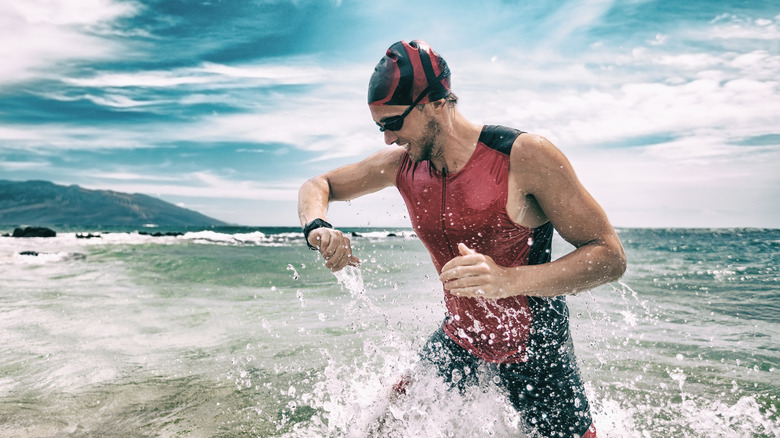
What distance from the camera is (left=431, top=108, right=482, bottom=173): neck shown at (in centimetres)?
234

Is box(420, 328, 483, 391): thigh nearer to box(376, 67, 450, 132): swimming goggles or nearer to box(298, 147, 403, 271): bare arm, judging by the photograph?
box(298, 147, 403, 271): bare arm

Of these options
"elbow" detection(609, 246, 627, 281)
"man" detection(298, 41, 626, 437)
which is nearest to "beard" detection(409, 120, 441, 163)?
"man" detection(298, 41, 626, 437)

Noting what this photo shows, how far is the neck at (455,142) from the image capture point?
7.66 feet

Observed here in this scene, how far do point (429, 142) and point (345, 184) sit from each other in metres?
0.94

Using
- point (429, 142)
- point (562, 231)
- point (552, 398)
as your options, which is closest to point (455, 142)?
point (429, 142)

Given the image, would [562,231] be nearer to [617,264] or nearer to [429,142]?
[617,264]

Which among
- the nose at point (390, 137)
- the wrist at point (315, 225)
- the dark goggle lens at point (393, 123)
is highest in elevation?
the dark goggle lens at point (393, 123)

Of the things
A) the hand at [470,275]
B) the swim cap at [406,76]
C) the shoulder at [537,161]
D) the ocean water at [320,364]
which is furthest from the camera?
the ocean water at [320,364]

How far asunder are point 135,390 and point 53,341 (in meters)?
2.41

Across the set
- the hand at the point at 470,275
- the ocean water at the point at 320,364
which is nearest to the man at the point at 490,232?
the hand at the point at 470,275

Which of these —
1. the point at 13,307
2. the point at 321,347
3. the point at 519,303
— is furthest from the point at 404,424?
the point at 13,307

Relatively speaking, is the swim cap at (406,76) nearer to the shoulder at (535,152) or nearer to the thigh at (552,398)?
the shoulder at (535,152)

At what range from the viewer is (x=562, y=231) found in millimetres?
2203

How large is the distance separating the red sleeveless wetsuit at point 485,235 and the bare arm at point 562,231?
4.6 inches
